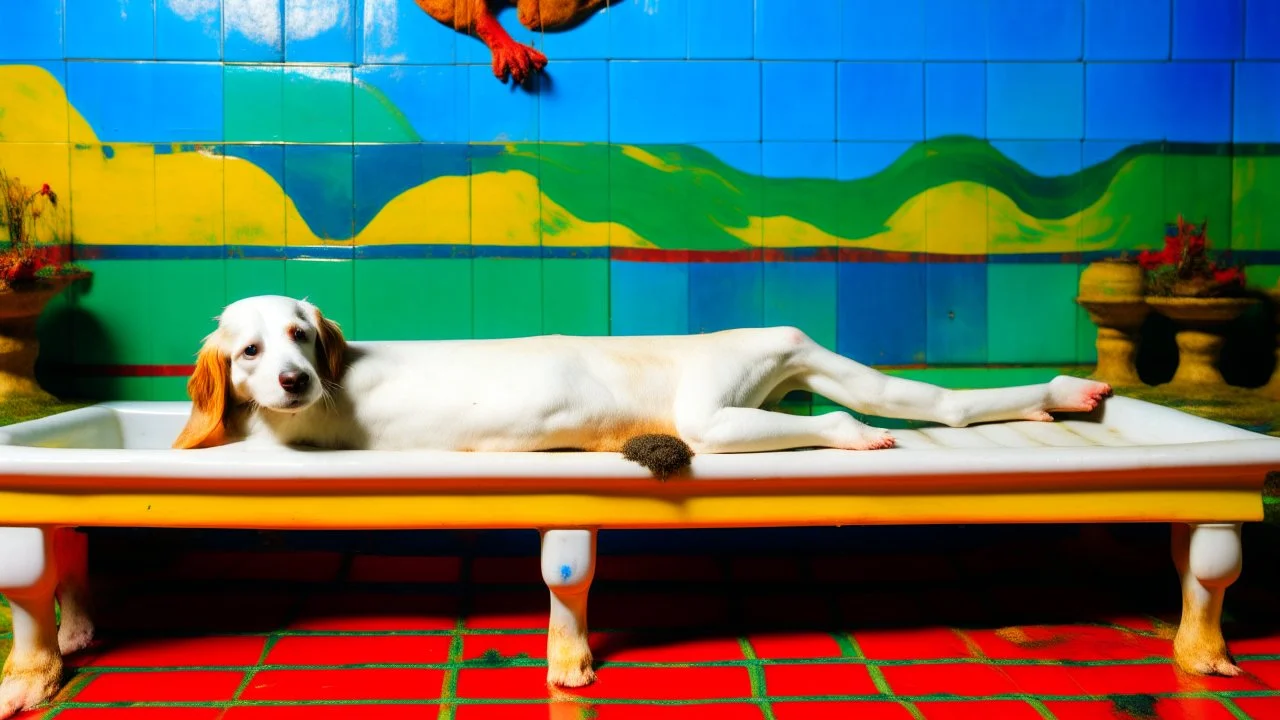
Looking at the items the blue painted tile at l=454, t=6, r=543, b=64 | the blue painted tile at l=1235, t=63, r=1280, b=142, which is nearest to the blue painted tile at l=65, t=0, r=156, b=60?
the blue painted tile at l=454, t=6, r=543, b=64

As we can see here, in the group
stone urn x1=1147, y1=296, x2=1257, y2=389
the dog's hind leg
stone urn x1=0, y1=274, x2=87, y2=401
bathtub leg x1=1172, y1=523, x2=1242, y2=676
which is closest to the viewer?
bathtub leg x1=1172, y1=523, x2=1242, y2=676

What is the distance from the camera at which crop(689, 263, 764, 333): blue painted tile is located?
332 cm

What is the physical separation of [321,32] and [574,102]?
31.7 inches

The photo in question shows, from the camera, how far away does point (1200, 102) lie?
3.32 metres

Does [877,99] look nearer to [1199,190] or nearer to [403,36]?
[1199,190]

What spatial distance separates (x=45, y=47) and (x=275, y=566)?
1735mm

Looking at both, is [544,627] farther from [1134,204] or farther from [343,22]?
[1134,204]

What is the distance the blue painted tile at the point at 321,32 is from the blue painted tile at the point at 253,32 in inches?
1.2

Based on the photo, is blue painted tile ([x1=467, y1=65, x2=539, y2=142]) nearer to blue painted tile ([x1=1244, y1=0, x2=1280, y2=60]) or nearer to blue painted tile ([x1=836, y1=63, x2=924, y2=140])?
blue painted tile ([x1=836, y1=63, x2=924, y2=140])

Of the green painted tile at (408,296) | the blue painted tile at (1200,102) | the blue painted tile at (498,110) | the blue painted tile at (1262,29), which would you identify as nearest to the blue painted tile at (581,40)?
the blue painted tile at (498,110)

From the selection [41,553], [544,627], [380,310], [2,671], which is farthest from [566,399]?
[2,671]

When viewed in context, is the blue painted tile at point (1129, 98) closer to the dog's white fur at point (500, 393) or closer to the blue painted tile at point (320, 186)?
the dog's white fur at point (500, 393)

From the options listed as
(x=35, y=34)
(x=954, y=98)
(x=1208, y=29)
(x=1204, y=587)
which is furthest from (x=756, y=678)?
(x=35, y=34)

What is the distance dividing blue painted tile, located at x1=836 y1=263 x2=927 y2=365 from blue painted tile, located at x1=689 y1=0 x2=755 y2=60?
78 cm
